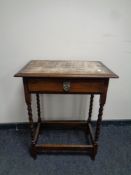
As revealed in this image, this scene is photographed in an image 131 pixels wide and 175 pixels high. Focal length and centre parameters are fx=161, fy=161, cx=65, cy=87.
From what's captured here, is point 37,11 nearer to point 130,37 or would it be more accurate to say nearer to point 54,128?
point 130,37

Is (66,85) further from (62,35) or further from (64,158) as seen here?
(64,158)

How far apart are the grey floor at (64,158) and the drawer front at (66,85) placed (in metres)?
0.65

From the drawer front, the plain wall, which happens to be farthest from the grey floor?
the drawer front

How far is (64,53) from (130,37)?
643 mm

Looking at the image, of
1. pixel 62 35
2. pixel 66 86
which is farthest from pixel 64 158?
pixel 62 35

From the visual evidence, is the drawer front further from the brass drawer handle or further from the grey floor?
the grey floor

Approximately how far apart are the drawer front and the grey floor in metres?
0.65

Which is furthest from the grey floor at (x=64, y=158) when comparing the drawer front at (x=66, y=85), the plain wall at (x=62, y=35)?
the drawer front at (x=66, y=85)

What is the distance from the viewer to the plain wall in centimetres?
140

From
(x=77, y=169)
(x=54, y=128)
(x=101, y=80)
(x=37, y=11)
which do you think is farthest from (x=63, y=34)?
(x=77, y=169)

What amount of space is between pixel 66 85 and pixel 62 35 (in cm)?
58

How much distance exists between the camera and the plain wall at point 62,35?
1.40 m

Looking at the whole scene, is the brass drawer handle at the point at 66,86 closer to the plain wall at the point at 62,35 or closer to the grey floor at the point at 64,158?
the plain wall at the point at 62,35

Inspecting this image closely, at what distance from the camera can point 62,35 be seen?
4.85 ft
